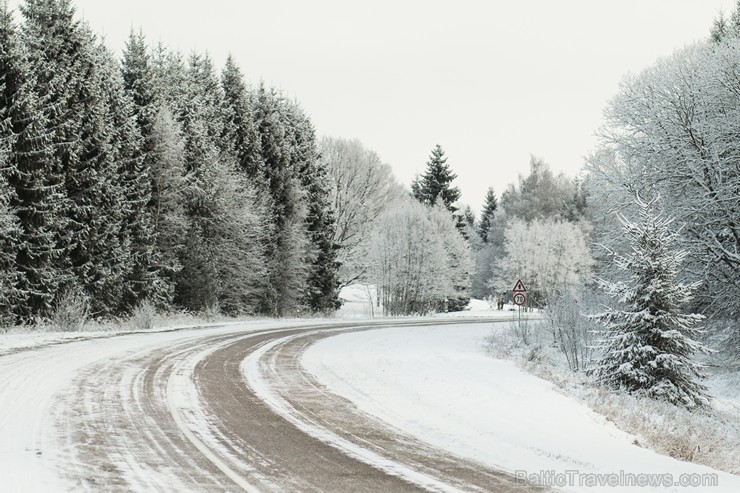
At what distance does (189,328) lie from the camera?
943 inches

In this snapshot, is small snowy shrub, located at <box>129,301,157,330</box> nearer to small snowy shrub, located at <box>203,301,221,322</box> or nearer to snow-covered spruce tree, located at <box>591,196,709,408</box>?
small snowy shrub, located at <box>203,301,221,322</box>

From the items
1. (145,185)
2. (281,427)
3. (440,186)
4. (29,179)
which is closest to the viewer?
(281,427)

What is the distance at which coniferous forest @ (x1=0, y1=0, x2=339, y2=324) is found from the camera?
21.9 meters

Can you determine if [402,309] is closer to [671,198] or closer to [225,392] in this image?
[671,198]

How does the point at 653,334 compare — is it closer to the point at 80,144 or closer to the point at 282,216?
the point at 80,144

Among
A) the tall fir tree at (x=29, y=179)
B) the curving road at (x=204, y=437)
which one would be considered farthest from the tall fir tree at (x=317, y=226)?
the curving road at (x=204, y=437)

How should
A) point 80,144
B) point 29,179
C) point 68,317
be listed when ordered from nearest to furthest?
point 68,317 → point 29,179 → point 80,144

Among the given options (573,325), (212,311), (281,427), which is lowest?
(281,427)

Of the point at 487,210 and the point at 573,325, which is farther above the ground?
the point at 487,210

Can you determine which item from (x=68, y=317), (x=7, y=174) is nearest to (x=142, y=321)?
(x=68, y=317)

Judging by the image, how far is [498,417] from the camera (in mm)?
9625

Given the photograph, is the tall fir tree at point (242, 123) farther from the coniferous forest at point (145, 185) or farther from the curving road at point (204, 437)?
the curving road at point (204, 437)

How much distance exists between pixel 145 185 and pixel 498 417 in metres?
23.1

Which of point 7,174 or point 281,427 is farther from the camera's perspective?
point 7,174
